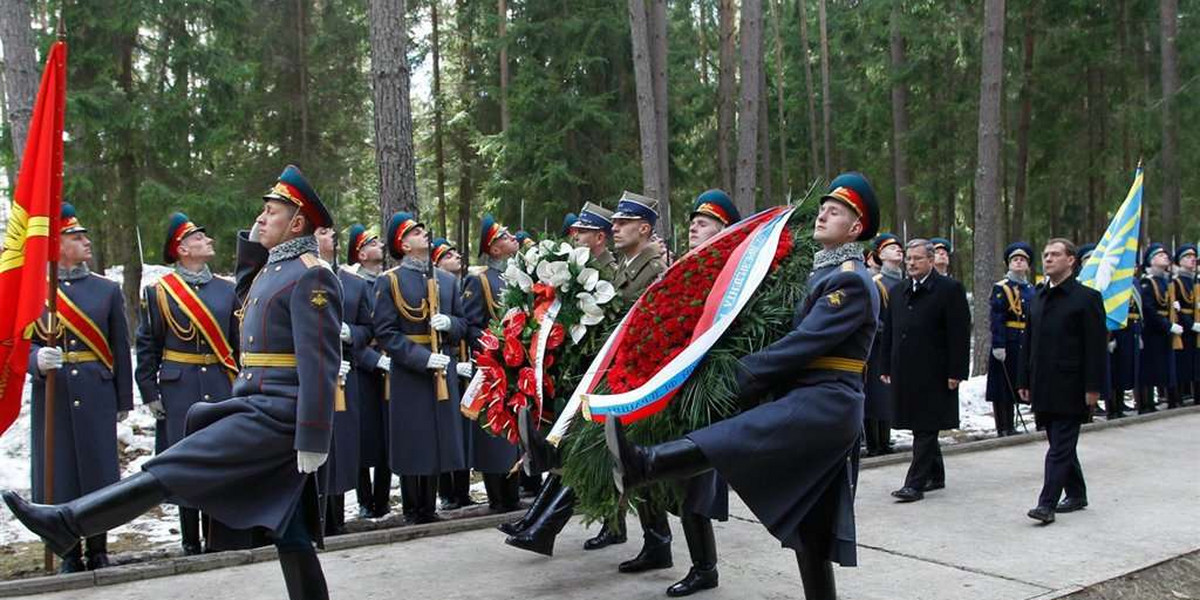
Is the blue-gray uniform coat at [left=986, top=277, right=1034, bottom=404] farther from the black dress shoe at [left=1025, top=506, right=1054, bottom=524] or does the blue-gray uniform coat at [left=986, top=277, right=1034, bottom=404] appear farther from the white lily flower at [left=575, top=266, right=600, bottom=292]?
the white lily flower at [left=575, top=266, right=600, bottom=292]

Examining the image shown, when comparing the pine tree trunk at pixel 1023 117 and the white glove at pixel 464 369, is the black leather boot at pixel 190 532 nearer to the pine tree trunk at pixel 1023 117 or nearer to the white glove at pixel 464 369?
the white glove at pixel 464 369

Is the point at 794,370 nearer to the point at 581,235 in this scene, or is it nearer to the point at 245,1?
the point at 581,235

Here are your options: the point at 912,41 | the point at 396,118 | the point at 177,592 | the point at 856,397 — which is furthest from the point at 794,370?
the point at 912,41

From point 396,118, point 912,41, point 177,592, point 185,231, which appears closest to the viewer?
point 177,592

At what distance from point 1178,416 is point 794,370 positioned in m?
11.3

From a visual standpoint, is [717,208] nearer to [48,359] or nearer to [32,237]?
[32,237]

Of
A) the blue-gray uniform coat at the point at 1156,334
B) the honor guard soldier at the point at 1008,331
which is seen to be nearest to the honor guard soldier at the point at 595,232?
the honor guard soldier at the point at 1008,331

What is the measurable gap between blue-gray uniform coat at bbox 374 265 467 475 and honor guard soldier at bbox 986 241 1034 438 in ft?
22.0

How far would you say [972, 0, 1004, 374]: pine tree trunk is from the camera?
49.9ft

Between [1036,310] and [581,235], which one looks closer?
[581,235]

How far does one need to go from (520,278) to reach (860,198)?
1.92 meters

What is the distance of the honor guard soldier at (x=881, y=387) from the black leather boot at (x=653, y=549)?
4783 mm

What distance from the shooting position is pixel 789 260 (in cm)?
504

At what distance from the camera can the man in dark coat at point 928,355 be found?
332 inches
